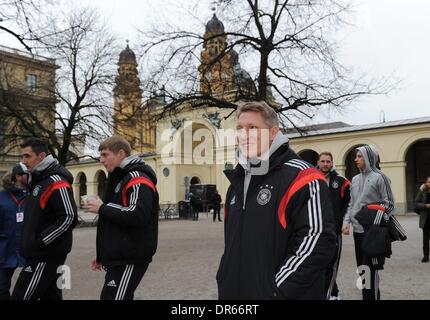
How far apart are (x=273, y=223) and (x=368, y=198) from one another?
3460 millimetres

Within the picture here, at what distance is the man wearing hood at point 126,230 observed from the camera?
365 centimetres

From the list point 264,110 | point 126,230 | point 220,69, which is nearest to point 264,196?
point 264,110

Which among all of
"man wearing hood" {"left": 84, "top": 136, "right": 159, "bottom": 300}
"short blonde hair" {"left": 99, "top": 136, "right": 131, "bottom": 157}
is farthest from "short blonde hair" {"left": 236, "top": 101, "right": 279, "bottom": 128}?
"short blonde hair" {"left": 99, "top": 136, "right": 131, "bottom": 157}

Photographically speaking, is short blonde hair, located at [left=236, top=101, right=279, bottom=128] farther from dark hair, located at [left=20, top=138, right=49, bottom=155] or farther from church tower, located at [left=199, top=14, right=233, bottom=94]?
church tower, located at [left=199, top=14, right=233, bottom=94]

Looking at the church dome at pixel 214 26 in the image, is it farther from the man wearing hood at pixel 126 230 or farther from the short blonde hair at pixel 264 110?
the short blonde hair at pixel 264 110

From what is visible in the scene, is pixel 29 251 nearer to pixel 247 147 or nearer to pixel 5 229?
pixel 5 229

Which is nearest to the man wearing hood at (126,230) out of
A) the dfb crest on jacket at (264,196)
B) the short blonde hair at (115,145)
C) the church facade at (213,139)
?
the short blonde hair at (115,145)

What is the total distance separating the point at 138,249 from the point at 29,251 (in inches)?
43.5

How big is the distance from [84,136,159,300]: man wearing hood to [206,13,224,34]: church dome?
1047cm

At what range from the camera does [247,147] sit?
109 inches

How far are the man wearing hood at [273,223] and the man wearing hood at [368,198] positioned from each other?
323cm

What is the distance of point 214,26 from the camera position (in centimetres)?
1380
